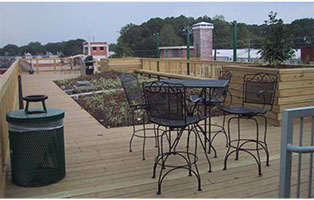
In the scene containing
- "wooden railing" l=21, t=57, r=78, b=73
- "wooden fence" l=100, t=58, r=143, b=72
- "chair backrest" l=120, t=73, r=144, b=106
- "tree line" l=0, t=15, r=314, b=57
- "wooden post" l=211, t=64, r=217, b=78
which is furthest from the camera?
"wooden railing" l=21, t=57, r=78, b=73

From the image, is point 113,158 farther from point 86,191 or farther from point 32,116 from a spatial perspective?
point 32,116

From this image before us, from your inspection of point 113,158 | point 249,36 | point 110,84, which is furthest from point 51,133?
point 249,36

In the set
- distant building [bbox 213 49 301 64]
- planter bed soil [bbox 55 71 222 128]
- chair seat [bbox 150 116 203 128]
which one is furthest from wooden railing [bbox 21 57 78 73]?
chair seat [bbox 150 116 203 128]

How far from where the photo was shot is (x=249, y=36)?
36.2 ft

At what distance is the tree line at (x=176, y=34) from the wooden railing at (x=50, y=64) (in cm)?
314

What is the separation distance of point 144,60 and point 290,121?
12590 millimetres

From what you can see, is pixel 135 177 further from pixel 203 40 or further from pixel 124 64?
pixel 124 64

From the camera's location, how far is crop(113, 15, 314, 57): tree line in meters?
9.75

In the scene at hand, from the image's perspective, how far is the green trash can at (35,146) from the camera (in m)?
2.82

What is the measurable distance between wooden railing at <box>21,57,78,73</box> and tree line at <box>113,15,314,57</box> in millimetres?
3138

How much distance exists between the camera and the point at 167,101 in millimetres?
2863

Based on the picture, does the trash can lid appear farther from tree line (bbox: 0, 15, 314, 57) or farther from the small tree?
tree line (bbox: 0, 15, 314, 57)

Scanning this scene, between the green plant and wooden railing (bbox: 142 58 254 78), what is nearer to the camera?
wooden railing (bbox: 142 58 254 78)

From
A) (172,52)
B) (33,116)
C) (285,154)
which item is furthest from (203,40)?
(285,154)
